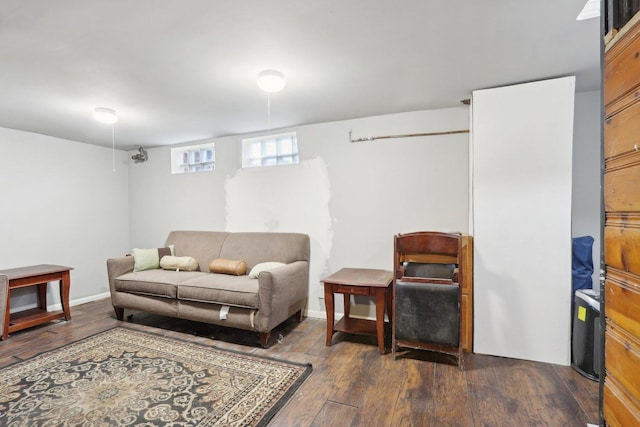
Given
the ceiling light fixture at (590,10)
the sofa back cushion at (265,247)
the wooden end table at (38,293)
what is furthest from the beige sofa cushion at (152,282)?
the ceiling light fixture at (590,10)

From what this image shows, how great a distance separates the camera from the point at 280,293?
2744 millimetres

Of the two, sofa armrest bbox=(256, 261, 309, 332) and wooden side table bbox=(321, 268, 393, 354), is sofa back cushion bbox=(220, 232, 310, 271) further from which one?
wooden side table bbox=(321, 268, 393, 354)

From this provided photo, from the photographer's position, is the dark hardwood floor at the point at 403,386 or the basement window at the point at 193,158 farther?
the basement window at the point at 193,158

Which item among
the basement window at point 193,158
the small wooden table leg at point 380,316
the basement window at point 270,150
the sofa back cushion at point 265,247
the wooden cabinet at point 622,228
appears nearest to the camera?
the wooden cabinet at point 622,228

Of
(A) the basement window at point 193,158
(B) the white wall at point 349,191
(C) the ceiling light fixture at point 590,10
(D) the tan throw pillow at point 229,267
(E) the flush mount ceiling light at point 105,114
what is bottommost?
(D) the tan throw pillow at point 229,267

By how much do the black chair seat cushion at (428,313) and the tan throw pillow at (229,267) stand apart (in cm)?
172

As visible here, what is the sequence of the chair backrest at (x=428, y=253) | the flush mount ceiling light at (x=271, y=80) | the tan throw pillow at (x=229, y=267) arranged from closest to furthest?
the flush mount ceiling light at (x=271, y=80) < the chair backrest at (x=428, y=253) < the tan throw pillow at (x=229, y=267)

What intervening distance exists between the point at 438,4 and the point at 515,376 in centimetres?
244

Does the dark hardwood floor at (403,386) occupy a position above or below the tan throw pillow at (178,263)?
below

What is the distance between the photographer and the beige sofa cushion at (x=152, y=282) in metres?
3.01

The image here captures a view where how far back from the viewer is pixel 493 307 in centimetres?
245

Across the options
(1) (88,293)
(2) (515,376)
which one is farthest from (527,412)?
(1) (88,293)

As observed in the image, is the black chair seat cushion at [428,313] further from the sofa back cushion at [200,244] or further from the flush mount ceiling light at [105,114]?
the flush mount ceiling light at [105,114]

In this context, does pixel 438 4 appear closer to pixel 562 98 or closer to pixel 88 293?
pixel 562 98
